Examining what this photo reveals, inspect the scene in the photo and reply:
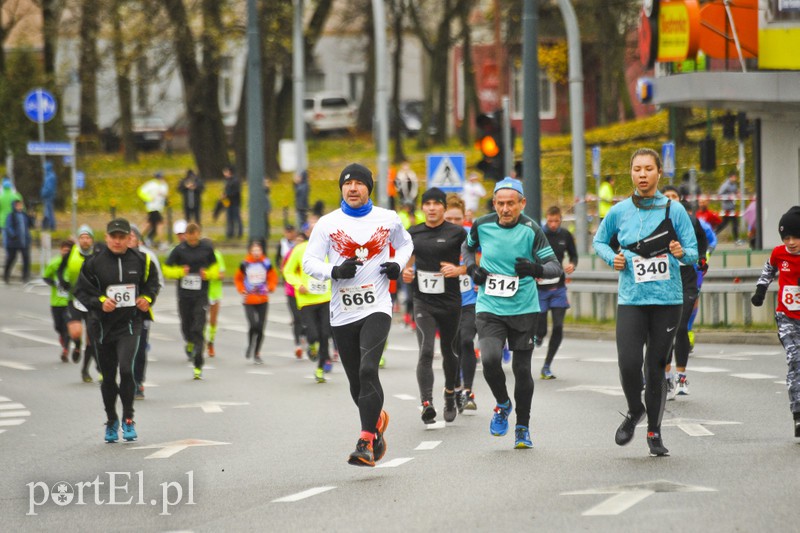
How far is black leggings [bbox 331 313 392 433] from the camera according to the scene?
399 inches

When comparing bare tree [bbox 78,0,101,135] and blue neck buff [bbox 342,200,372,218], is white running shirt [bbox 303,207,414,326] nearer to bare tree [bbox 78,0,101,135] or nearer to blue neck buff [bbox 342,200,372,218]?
blue neck buff [bbox 342,200,372,218]

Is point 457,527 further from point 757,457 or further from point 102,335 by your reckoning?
point 102,335

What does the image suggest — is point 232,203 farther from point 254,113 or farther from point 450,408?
point 450,408

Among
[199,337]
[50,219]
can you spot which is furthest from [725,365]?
[50,219]

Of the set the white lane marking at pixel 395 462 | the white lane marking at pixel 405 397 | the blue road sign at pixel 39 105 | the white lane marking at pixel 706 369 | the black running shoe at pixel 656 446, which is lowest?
the white lane marking at pixel 706 369

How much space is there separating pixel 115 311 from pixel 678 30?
47.0ft

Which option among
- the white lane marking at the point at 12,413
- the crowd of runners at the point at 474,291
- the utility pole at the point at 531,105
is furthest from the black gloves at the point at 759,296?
the utility pole at the point at 531,105

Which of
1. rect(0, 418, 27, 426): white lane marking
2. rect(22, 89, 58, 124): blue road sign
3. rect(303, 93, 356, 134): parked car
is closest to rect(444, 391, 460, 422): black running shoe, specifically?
rect(0, 418, 27, 426): white lane marking

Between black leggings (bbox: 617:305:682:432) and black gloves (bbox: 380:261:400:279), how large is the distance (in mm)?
1479

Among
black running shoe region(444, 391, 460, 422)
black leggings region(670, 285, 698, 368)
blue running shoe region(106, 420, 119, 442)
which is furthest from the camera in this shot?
black leggings region(670, 285, 698, 368)

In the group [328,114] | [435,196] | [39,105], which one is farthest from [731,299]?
[328,114]

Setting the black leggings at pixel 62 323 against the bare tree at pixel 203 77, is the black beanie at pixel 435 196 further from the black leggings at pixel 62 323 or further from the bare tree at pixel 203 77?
the bare tree at pixel 203 77

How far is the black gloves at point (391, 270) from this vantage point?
10133 mm

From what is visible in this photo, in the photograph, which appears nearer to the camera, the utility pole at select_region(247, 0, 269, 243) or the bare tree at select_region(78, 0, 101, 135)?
the utility pole at select_region(247, 0, 269, 243)
